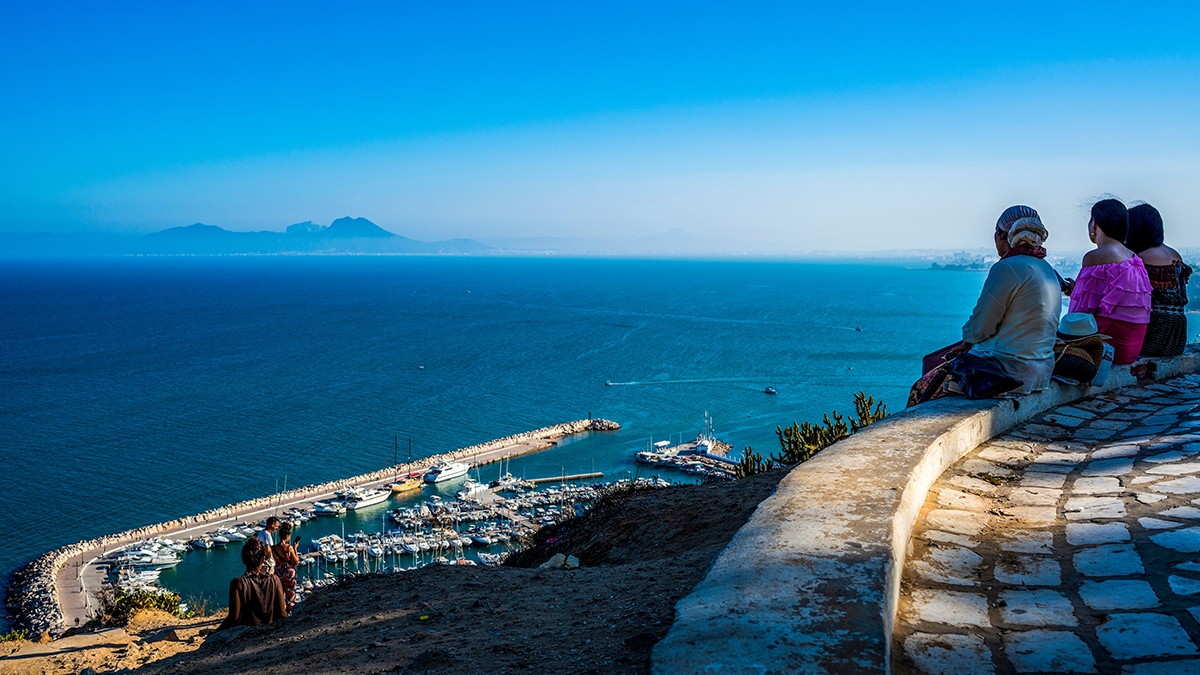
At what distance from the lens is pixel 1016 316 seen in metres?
4.61

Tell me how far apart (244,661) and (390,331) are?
74.4m

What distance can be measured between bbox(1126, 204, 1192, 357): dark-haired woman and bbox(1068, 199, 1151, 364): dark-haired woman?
0.39 meters

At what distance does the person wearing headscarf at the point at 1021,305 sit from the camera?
4508 millimetres

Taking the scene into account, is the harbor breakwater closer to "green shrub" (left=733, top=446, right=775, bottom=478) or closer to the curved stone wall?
"green shrub" (left=733, top=446, right=775, bottom=478)

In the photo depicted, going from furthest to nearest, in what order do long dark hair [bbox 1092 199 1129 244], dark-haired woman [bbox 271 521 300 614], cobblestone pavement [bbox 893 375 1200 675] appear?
dark-haired woman [bbox 271 521 300 614], long dark hair [bbox 1092 199 1129 244], cobblestone pavement [bbox 893 375 1200 675]

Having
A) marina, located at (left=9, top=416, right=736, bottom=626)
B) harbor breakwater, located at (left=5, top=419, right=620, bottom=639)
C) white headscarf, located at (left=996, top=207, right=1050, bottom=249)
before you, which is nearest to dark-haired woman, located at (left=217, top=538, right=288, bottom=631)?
white headscarf, located at (left=996, top=207, right=1050, bottom=249)

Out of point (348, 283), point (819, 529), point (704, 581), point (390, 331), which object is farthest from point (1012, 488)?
point (348, 283)

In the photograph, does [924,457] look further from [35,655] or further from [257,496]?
[257,496]

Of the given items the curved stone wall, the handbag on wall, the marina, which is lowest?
the marina

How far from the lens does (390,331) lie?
248ft

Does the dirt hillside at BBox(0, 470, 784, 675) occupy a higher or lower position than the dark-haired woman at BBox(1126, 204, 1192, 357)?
lower

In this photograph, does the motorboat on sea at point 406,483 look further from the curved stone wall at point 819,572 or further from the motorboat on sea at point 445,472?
the curved stone wall at point 819,572

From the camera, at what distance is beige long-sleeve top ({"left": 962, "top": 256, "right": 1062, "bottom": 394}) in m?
4.50

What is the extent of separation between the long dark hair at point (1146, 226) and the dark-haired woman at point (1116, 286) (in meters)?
0.34
